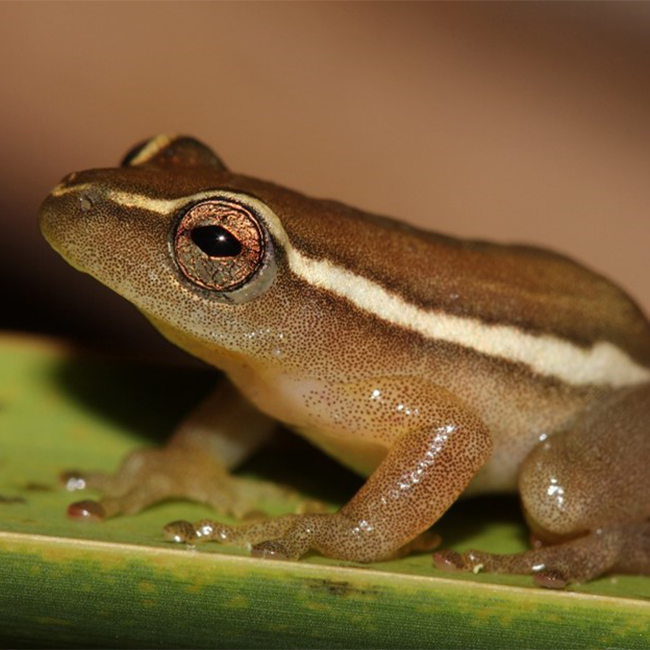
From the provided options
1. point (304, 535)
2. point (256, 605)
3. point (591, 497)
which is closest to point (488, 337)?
point (591, 497)

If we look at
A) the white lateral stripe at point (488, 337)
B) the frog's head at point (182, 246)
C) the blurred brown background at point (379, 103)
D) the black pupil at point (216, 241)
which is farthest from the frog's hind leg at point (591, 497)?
the blurred brown background at point (379, 103)

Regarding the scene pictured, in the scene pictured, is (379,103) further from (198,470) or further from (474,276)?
(198,470)

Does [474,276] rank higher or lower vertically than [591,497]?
higher

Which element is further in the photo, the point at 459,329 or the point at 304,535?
the point at 459,329

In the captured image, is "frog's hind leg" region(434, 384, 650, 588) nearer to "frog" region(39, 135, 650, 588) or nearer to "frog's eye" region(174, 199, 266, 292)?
"frog" region(39, 135, 650, 588)

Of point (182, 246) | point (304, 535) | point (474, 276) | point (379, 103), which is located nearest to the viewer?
point (304, 535)

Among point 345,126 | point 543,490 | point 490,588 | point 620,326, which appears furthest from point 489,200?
point 490,588

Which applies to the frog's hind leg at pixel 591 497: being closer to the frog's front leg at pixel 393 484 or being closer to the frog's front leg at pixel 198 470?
the frog's front leg at pixel 393 484

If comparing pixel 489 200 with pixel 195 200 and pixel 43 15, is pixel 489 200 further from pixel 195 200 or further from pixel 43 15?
pixel 195 200
